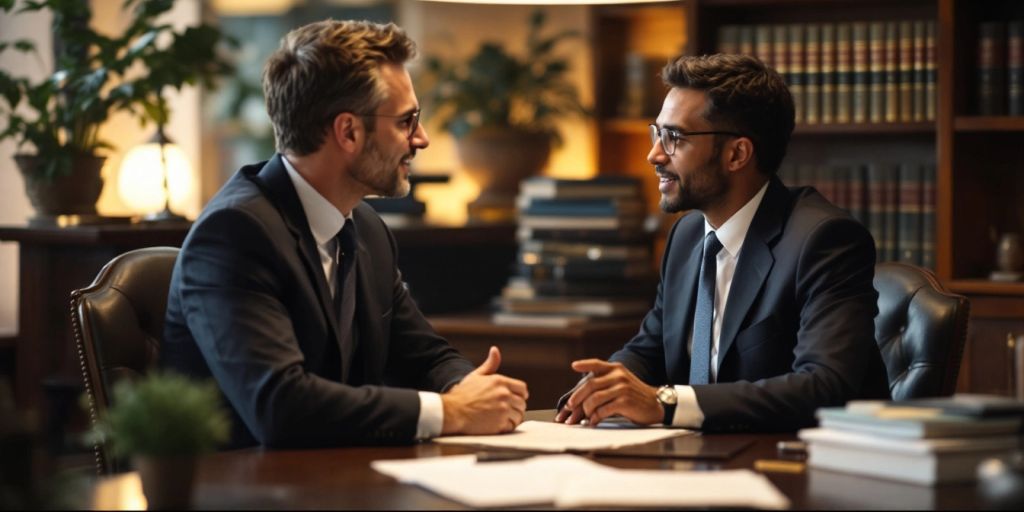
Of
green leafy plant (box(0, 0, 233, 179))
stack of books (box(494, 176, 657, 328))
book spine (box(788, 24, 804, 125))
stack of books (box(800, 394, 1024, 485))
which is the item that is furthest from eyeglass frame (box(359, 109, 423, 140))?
book spine (box(788, 24, 804, 125))

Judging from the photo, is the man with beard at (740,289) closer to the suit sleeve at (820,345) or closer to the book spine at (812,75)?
the suit sleeve at (820,345)

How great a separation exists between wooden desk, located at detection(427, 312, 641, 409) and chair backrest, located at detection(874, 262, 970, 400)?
4.92 ft

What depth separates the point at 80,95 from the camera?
3.85 metres

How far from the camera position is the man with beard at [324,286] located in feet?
7.00

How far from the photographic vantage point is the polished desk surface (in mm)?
1673

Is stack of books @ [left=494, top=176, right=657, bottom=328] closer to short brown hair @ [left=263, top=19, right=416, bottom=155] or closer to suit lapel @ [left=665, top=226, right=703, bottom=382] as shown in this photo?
suit lapel @ [left=665, top=226, right=703, bottom=382]

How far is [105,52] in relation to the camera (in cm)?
390

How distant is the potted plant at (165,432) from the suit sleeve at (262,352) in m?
0.48

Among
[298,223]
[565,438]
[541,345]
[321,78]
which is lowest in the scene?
[541,345]

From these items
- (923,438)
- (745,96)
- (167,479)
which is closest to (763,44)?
(745,96)

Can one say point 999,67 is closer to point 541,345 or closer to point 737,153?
point 541,345

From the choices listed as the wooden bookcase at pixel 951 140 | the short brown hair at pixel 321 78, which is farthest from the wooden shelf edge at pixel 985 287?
the short brown hair at pixel 321 78

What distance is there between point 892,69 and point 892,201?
0.38 meters

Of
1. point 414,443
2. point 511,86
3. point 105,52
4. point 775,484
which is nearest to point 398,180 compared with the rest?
point 414,443
